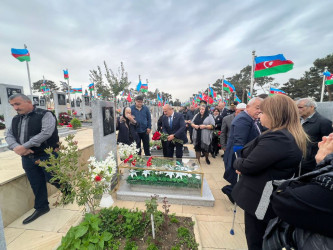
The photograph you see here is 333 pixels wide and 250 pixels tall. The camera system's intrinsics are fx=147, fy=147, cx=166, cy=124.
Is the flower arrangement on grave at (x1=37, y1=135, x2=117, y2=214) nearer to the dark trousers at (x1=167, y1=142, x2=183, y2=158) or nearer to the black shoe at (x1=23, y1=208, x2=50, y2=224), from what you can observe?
the black shoe at (x1=23, y1=208, x2=50, y2=224)

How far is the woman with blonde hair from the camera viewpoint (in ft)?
4.13

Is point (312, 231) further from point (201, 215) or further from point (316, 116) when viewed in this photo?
point (316, 116)

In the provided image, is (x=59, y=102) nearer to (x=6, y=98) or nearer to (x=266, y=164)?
(x=6, y=98)

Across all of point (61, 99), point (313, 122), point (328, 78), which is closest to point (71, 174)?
point (313, 122)

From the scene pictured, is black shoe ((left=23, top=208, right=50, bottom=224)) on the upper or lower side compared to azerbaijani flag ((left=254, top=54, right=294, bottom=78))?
lower

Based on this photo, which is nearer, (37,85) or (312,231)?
(312,231)

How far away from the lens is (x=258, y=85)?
1480 inches

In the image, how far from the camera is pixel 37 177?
105 inches

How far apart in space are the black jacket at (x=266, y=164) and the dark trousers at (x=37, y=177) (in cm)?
306

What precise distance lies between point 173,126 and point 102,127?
2.12 m

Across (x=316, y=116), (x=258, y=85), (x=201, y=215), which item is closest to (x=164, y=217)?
(x=201, y=215)

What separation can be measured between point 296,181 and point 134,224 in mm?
2084

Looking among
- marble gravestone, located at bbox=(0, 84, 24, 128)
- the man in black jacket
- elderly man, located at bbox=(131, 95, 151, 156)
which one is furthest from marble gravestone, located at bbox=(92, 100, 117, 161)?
marble gravestone, located at bbox=(0, 84, 24, 128)

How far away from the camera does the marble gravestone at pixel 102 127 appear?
10.0 feet
